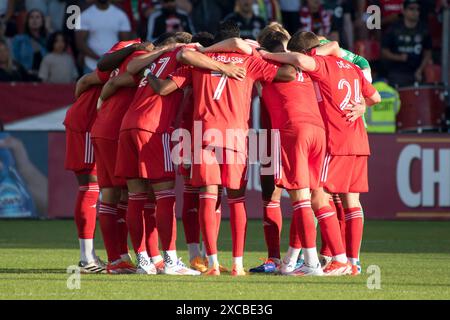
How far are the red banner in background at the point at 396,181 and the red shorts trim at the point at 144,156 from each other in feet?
23.1

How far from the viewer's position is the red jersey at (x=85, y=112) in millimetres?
11828

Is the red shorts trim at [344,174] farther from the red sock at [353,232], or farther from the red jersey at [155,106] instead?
the red jersey at [155,106]

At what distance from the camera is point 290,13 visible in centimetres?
2208

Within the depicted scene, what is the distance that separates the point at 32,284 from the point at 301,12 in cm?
1276

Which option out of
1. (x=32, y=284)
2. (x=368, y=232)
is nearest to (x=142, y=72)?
(x=32, y=284)

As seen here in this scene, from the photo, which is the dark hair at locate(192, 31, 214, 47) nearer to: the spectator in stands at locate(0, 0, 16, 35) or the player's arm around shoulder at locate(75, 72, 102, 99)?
the player's arm around shoulder at locate(75, 72, 102, 99)

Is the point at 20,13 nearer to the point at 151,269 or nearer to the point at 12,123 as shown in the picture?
the point at 12,123

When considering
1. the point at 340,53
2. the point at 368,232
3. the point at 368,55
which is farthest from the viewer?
the point at 368,55

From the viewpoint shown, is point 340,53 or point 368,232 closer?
point 340,53

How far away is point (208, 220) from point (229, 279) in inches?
23.1

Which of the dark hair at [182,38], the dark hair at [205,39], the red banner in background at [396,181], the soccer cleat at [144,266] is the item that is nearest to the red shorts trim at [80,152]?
the soccer cleat at [144,266]

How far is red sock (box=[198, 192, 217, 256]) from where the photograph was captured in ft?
35.3

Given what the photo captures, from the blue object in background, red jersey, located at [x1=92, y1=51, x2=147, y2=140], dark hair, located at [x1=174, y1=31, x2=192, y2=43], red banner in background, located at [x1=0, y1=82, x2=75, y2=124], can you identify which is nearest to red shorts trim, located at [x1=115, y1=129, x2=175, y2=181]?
red jersey, located at [x1=92, y1=51, x2=147, y2=140]

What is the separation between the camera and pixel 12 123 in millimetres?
19203
